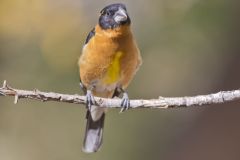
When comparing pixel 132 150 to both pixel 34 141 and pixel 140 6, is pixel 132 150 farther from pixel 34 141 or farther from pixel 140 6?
pixel 140 6

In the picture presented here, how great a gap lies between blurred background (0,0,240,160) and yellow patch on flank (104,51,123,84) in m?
2.82

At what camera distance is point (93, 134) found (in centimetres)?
565

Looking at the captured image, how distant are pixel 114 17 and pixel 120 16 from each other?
0.26 ft

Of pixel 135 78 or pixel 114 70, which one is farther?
pixel 135 78

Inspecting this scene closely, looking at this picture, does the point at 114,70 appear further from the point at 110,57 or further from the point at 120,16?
the point at 120,16

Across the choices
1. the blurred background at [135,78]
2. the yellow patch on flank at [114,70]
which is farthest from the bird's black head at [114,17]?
the blurred background at [135,78]

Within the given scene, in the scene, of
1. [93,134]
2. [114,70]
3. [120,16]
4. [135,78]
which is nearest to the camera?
[120,16]

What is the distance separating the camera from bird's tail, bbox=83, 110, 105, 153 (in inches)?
222

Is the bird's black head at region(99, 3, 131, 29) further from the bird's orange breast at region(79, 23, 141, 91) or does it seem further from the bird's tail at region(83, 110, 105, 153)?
the bird's tail at region(83, 110, 105, 153)

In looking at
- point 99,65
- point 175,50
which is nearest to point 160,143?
point 175,50

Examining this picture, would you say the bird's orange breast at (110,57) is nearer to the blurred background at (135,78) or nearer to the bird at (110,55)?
the bird at (110,55)

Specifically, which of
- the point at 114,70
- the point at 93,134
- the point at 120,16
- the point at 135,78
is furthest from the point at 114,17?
the point at 135,78

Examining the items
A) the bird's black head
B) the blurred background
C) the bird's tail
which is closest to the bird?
the bird's black head

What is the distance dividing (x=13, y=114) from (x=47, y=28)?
1.40 metres
